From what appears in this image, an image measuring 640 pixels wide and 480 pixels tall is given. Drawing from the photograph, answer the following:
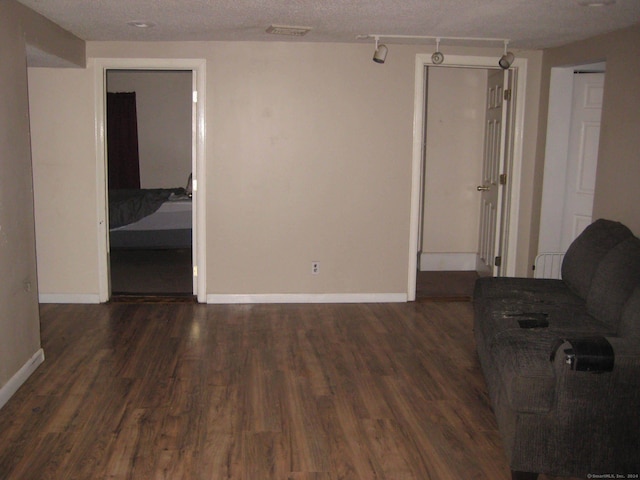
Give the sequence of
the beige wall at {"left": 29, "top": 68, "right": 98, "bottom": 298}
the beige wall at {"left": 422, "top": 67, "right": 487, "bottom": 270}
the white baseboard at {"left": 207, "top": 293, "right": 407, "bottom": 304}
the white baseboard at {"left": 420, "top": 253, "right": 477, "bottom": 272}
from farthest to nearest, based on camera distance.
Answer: the white baseboard at {"left": 420, "top": 253, "right": 477, "bottom": 272} < the beige wall at {"left": 422, "top": 67, "right": 487, "bottom": 270} < the white baseboard at {"left": 207, "top": 293, "right": 407, "bottom": 304} < the beige wall at {"left": 29, "top": 68, "right": 98, "bottom": 298}

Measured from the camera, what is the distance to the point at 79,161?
5.16 meters

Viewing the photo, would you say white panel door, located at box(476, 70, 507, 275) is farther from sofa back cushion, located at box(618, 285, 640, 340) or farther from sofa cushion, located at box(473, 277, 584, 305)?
sofa back cushion, located at box(618, 285, 640, 340)

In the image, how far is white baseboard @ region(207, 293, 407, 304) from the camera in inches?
212

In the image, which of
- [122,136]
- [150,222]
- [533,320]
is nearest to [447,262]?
[150,222]

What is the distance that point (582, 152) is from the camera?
503 cm

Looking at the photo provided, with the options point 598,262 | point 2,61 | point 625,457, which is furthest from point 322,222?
point 625,457

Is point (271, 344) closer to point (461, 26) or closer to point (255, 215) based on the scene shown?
point (255, 215)

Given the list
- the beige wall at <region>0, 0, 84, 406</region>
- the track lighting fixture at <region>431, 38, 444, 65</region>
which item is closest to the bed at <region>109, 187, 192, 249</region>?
the beige wall at <region>0, 0, 84, 406</region>

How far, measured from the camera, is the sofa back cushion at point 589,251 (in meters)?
3.71

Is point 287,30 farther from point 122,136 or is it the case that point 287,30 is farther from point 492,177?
point 122,136

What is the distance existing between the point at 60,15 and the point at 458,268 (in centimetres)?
465

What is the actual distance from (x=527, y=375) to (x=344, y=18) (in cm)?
259

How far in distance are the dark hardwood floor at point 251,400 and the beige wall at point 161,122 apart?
4.55 m

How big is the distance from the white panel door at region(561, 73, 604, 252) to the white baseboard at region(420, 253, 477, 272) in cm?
165
